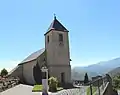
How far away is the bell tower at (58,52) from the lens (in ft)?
115

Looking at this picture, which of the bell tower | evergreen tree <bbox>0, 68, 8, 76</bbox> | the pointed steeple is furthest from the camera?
evergreen tree <bbox>0, 68, 8, 76</bbox>

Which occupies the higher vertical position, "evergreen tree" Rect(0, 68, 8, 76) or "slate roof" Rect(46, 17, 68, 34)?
"slate roof" Rect(46, 17, 68, 34)

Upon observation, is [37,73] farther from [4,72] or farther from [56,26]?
[4,72]

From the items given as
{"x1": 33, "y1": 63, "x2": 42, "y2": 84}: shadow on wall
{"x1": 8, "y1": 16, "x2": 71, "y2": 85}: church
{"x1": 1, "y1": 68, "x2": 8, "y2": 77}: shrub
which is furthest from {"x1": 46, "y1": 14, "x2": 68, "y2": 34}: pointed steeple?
{"x1": 1, "y1": 68, "x2": 8, "y2": 77}: shrub

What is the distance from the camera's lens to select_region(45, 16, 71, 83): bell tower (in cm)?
3500

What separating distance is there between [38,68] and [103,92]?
73.5 feet

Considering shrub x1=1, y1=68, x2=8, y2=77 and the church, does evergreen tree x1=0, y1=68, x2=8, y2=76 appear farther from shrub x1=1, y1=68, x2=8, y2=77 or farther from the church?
the church

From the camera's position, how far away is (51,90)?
2461 centimetres

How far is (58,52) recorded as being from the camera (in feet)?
116

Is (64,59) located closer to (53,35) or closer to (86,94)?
(53,35)

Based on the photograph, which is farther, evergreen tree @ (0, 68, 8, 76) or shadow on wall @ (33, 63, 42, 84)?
evergreen tree @ (0, 68, 8, 76)

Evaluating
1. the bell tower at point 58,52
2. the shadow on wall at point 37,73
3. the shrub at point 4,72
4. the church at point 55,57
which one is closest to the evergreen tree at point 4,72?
the shrub at point 4,72

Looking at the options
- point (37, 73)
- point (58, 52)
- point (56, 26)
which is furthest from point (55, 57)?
point (56, 26)

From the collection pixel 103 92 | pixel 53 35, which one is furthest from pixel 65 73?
pixel 103 92
